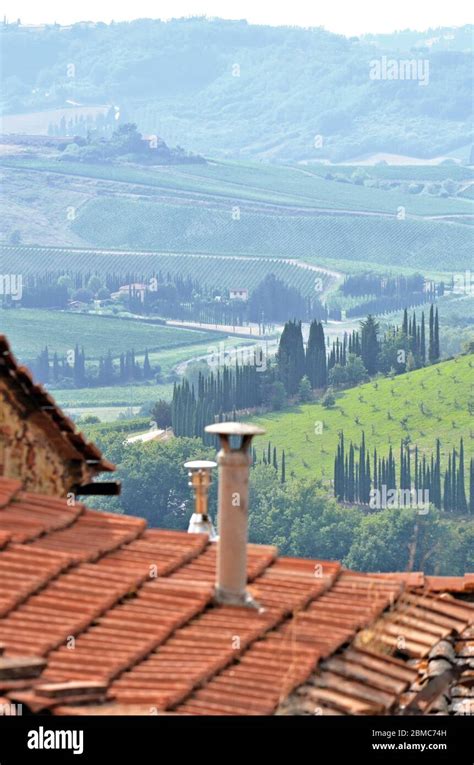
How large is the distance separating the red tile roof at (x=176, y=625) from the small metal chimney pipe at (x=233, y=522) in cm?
13

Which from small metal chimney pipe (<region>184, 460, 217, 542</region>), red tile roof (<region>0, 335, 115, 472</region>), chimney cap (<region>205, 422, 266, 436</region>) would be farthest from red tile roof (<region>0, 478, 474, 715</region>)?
small metal chimney pipe (<region>184, 460, 217, 542</region>)

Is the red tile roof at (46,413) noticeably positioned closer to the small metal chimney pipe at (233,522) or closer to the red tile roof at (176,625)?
the red tile roof at (176,625)

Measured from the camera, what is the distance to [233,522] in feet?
51.8

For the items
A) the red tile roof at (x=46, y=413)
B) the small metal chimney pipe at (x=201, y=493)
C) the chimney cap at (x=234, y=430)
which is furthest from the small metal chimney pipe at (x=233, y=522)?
the small metal chimney pipe at (x=201, y=493)

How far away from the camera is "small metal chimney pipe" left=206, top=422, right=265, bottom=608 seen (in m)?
15.8

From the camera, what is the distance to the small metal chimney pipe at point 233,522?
15781 millimetres

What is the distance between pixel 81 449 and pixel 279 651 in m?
7.52

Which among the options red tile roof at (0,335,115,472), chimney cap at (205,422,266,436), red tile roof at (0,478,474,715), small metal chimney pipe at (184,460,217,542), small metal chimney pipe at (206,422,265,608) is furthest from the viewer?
small metal chimney pipe at (184,460,217,542)

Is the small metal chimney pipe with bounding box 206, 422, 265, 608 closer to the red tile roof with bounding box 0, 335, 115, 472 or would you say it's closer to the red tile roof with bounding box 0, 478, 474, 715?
the red tile roof with bounding box 0, 478, 474, 715

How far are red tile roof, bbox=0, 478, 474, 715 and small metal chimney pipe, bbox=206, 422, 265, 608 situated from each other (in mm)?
132
